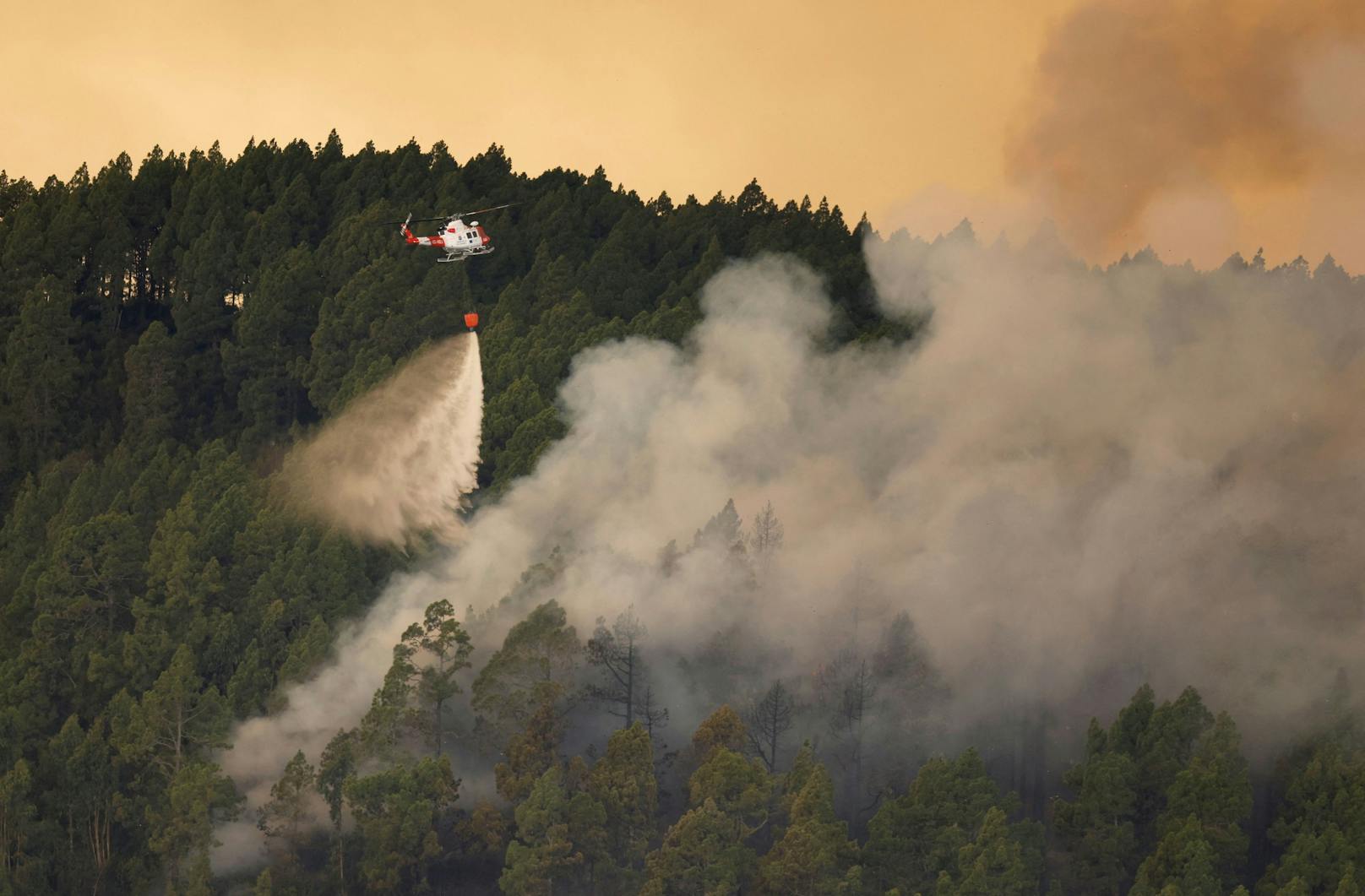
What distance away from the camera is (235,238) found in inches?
5477

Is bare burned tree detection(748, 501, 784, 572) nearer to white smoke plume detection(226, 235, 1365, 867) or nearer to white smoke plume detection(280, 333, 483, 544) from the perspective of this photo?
white smoke plume detection(226, 235, 1365, 867)

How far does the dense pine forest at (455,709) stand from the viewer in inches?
3652

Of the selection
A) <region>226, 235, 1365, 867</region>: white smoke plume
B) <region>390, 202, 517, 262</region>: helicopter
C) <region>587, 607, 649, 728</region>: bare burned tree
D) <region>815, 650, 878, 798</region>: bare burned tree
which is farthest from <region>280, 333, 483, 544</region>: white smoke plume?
<region>815, 650, 878, 798</region>: bare burned tree

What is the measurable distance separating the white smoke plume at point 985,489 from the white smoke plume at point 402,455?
3802 mm

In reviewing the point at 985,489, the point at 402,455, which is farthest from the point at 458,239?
the point at 985,489

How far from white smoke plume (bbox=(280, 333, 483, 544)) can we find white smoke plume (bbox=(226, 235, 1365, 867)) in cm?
380

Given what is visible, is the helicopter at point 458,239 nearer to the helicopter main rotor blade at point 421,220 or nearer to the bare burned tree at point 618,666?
the helicopter main rotor blade at point 421,220

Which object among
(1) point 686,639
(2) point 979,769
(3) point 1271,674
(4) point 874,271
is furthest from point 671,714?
(4) point 874,271

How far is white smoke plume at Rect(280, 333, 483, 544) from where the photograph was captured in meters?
116

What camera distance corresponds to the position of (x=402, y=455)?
398 ft

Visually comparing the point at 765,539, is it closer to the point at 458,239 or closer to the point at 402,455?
the point at 402,455

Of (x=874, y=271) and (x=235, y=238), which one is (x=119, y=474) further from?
(x=874, y=271)

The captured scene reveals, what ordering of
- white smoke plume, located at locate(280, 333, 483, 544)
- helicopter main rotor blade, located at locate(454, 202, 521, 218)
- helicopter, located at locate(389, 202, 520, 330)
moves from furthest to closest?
helicopter main rotor blade, located at locate(454, 202, 521, 218) → helicopter, located at locate(389, 202, 520, 330) → white smoke plume, located at locate(280, 333, 483, 544)

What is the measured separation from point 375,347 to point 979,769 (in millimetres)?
42691
